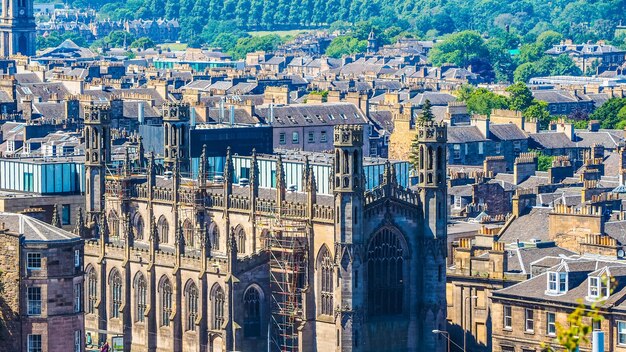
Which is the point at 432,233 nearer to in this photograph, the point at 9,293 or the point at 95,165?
the point at 95,165

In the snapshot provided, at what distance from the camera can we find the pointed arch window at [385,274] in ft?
434

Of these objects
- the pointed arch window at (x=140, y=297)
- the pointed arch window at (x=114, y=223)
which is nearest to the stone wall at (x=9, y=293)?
the pointed arch window at (x=140, y=297)

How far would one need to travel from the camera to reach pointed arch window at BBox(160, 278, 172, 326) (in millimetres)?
139375

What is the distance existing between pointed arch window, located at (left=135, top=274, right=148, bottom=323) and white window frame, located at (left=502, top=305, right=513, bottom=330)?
25466 mm

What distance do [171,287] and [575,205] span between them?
3305 centimetres

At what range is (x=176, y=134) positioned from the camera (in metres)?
152

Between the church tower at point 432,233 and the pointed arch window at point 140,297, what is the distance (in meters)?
18.1

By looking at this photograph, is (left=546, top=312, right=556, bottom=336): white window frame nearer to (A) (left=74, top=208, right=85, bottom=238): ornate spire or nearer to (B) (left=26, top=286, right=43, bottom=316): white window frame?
(B) (left=26, top=286, right=43, bottom=316): white window frame

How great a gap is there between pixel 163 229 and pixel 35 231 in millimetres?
33206

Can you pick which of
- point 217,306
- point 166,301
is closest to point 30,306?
point 217,306

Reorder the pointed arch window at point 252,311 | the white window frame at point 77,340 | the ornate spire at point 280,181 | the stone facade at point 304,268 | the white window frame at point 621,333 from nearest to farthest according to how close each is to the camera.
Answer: the white window frame at point 77,340 → the white window frame at point 621,333 → the stone facade at point 304,268 → the pointed arch window at point 252,311 → the ornate spire at point 280,181

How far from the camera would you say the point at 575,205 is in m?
158

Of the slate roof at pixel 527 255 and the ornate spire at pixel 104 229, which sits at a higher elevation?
the ornate spire at pixel 104 229

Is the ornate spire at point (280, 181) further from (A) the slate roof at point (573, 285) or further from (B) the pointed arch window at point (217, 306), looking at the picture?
(A) the slate roof at point (573, 285)
